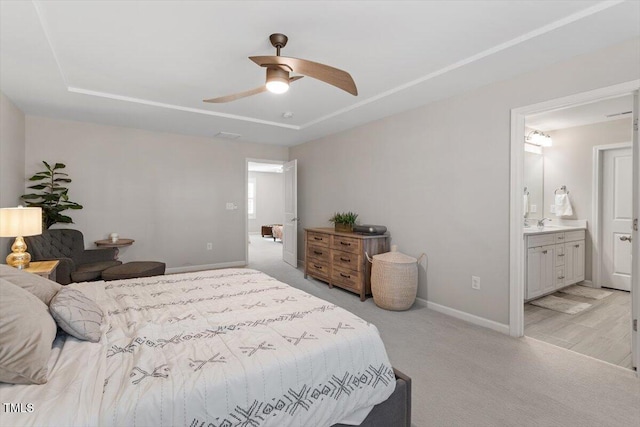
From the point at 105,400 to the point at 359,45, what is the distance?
2.64 m

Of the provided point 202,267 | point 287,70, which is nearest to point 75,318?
point 287,70

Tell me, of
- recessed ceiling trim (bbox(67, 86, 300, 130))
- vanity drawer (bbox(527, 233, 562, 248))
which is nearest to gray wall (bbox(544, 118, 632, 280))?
vanity drawer (bbox(527, 233, 562, 248))

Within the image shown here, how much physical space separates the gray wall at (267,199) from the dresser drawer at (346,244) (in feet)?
24.2

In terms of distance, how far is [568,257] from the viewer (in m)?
4.27

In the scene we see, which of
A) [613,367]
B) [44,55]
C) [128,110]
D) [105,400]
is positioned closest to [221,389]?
[105,400]

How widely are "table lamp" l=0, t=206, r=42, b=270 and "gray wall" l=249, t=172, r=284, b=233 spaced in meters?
8.68

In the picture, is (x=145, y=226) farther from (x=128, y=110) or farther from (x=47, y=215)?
(x=128, y=110)

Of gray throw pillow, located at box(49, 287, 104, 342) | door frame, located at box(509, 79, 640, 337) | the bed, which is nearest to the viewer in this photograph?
the bed

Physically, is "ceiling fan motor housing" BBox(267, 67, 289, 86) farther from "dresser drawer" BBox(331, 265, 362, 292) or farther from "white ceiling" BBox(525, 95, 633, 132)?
"white ceiling" BBox(525, 95, 633, 132)

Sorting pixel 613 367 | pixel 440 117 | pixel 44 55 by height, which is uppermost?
pixel 44 55

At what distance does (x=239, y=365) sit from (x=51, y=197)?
14.8 ft

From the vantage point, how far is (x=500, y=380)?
2.16m

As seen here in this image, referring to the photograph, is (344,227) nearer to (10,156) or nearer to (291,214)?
(291,214)

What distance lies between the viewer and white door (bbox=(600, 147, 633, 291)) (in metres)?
4.22
